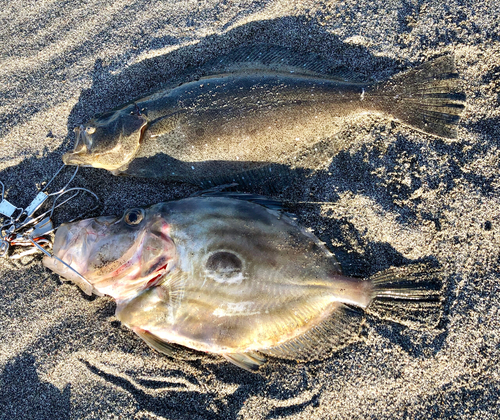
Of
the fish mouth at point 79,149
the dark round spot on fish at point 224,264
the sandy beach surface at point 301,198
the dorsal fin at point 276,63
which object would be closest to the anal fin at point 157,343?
the sandy beach surface at point 301,198

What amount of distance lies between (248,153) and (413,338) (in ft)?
7.04

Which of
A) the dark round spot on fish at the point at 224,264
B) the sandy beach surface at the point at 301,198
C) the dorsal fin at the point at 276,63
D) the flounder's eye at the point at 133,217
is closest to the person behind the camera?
the dark round spot on fish at the point at 224,264

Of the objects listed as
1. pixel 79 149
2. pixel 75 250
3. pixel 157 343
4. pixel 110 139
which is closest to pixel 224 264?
pixel 157 343

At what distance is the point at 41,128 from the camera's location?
10.9ft

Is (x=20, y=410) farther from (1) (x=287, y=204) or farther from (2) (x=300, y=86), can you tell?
(2) (x=300, y=86)

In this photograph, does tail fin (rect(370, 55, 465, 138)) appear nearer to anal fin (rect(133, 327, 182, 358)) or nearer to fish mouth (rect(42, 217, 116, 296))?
fish mouth (rect(42, 217, 116, 296))

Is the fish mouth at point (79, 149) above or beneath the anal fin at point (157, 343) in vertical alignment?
above

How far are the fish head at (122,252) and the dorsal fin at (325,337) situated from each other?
1.21 m

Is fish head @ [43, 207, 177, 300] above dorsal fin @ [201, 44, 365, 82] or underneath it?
underneath

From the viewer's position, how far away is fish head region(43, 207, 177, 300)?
2.62m

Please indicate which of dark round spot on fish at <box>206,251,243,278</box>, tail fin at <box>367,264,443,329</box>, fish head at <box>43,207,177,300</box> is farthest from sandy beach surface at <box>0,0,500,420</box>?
dark round spot on fish at <box>206,251,243,278</box>

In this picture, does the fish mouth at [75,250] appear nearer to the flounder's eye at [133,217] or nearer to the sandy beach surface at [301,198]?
the flounder's eye at [133,217]

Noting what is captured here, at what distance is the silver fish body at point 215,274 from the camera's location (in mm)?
2605

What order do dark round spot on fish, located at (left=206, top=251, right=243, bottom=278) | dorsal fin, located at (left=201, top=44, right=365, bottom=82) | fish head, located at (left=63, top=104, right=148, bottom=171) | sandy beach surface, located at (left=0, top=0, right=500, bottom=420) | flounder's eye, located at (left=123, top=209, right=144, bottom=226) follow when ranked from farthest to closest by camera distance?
dorsal fin, located at (left=201, top=44, right=365, bottom=82) < fish head, located at (left=63, top=104, right=148, bottom=171) < sandy beach surface, located at (left=0, top=0, right=500, bottom=420) < flounder's eye, located at (left=123, top=209, right=144, bottom=226) < dark round spot on fish, located at (left=206, top=251, right=243, bottom=278)
